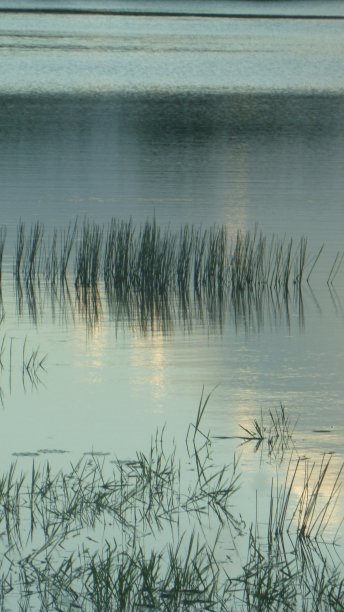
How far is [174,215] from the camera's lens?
59.7ft

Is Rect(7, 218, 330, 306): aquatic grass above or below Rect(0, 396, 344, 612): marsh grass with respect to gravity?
above

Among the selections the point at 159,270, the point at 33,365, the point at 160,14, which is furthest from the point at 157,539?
the point at 160,14

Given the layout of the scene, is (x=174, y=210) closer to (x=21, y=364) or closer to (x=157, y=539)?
(x=21, y=364)

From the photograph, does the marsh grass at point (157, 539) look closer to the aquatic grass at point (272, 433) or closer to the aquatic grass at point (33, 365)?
the aquatic grass at point (272, 433)

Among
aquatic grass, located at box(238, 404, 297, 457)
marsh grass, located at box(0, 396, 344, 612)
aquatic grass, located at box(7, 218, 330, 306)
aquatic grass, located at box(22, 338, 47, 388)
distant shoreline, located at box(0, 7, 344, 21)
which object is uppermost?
distant shoreline, located at box(0, 7, 344, 21)

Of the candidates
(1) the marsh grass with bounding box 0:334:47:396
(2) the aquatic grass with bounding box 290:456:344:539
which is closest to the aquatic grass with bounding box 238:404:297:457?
(2) the aquatic grass with bounding box 290:456:344:539

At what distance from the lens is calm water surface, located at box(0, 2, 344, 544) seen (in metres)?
8.12

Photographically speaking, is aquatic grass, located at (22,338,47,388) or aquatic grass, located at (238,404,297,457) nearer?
aquatic grass, located at (238,404,297,457)

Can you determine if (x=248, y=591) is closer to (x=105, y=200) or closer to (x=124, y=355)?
(x=124, y=355)

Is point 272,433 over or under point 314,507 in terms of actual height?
over

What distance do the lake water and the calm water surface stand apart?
0.03 m

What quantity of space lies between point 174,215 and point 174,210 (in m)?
0.54

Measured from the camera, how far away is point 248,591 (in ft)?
16.8

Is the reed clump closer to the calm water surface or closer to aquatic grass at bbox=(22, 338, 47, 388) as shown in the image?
the calm water surface
